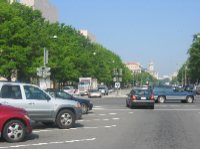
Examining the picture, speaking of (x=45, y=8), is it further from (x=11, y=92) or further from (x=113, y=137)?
(x=113, y=137)

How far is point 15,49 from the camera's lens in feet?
152

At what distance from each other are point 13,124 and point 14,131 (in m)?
0.23

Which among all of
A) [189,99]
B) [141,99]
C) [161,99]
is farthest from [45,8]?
[141,99]

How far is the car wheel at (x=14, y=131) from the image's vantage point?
46.4 feet

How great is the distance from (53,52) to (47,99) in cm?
4589

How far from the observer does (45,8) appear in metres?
107

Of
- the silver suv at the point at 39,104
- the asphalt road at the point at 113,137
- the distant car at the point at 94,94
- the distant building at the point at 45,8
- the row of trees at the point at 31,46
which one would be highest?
the distant building at the point at 45,8

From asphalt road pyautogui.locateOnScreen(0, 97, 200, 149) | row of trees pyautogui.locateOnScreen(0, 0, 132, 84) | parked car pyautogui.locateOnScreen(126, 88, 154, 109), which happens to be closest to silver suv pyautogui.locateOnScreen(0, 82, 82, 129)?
asphalt road pyautogui.locateOnScreen(0, 97, 200, 149)

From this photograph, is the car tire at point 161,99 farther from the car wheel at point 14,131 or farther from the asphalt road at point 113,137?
the car wheel at point 14,131

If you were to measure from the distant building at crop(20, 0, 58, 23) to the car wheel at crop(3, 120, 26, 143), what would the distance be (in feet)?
265

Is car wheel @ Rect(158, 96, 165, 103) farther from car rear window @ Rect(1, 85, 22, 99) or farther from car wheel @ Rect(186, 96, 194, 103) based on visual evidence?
car rear window @ Rect(1, 85, 22, 99)

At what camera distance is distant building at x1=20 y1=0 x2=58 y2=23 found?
97188 millimetres

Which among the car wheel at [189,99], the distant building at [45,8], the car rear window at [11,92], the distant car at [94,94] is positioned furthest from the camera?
the distant building at [45,8]

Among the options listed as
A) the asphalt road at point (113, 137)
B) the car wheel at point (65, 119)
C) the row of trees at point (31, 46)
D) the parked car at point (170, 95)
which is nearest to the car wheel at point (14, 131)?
the asphalt road at point (113, 137)
